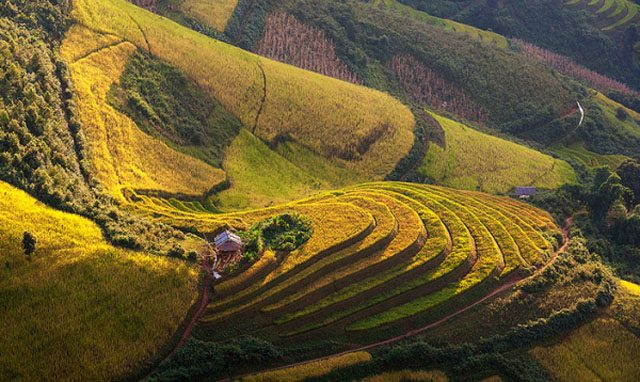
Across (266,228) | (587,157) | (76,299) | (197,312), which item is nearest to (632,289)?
(266,228)

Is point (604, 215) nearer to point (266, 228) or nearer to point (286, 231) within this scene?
point (286, 231)

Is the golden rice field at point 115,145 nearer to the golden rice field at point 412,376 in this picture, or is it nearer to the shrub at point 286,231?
the shrub at point 286,231

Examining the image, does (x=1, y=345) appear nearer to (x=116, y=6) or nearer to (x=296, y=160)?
(x=296, y=160)

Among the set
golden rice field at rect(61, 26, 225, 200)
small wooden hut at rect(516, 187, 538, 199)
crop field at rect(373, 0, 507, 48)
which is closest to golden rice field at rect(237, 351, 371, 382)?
golden rice field at rect(61, 26, 225, 200)

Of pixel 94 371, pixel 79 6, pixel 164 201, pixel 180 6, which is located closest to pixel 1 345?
pixel 94 371

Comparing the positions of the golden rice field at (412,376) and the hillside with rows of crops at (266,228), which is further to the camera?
the golden rice field at (412,376)

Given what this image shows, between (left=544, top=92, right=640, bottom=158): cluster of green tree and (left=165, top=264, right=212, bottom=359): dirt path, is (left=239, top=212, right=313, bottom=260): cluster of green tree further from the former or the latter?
(left=544, top=92, right=640, bottom=158): cluster of green tree

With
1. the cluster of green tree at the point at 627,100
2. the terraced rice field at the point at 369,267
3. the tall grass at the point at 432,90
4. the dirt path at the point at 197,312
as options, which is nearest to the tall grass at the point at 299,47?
the tall grass at the point at 432,90
